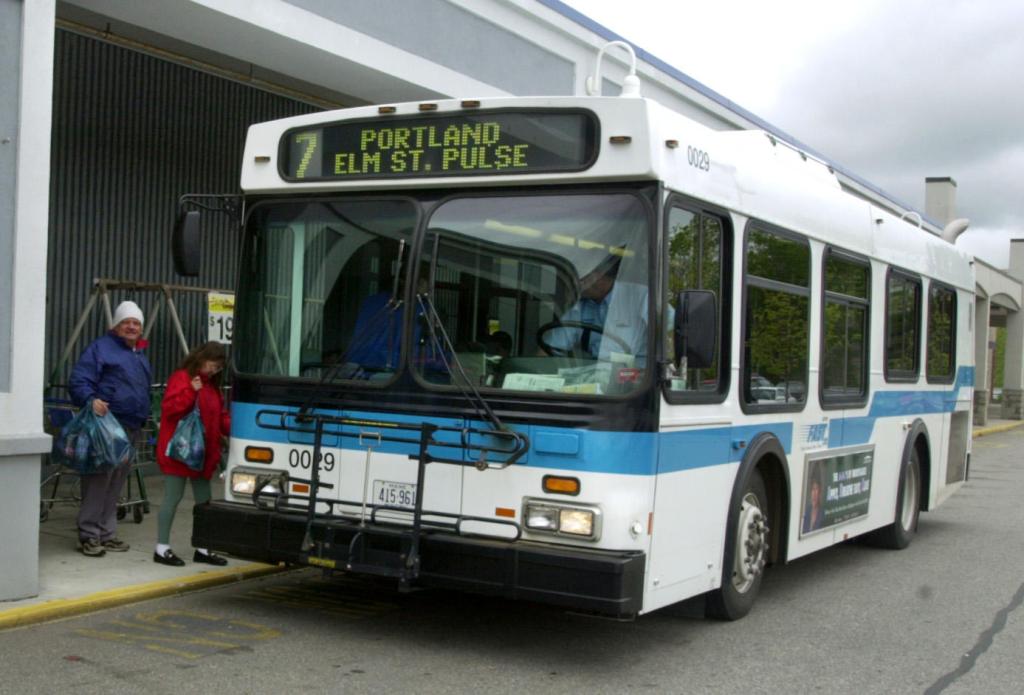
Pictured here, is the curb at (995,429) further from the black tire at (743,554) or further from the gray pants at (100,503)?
the gray pants at (100,503)

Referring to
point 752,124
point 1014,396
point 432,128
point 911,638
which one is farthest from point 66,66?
point 1014,396

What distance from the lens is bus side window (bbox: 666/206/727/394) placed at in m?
6.02

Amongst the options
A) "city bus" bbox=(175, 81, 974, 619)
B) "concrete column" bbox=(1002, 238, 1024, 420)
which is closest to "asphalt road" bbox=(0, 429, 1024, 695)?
"city bus" bbox=(175, 81, 974, 619)

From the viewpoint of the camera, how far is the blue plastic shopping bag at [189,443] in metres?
7.87

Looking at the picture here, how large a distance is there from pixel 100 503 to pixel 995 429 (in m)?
31.3

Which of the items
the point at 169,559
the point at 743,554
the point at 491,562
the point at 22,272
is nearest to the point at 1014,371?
the point at 743,554

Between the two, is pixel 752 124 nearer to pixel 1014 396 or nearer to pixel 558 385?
pixel 558 385

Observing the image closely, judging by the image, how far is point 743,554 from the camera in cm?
711

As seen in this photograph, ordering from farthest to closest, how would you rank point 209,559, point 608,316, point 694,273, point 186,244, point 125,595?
point 209,559 → point 125,595 → point 186,244 → point 694,273 → point 608,316

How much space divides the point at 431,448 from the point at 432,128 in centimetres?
172

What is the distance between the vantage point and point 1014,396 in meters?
41.8

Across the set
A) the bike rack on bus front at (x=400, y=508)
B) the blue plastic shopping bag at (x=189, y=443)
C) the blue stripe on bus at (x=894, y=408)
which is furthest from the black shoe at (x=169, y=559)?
the blue stripe on bus at (x=894, y=408)

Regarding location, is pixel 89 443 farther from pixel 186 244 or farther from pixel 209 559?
pixel 186 244

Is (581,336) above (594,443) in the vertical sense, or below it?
above
